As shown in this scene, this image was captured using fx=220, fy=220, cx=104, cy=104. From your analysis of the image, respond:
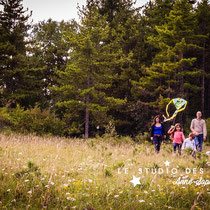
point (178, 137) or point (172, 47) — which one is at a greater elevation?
point (172, 47)

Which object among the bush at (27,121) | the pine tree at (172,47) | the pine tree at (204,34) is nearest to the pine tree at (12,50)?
the bush at (27,121)

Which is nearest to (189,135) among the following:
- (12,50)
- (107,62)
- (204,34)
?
(107,62)

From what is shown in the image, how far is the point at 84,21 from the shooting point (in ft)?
55.3

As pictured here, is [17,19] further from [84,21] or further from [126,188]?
[126,188]

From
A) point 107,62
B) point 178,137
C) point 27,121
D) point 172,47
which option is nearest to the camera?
point 178,137

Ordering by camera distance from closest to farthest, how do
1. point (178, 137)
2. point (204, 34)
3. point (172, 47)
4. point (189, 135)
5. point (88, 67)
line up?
point (189, 135), point (178, 137), point (88, 67), point (172, 47), point (204, 34)

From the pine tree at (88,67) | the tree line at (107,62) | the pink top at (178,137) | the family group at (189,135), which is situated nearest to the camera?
the family group at (189,135)

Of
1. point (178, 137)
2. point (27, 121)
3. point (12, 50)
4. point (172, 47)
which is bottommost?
point (27, 121)

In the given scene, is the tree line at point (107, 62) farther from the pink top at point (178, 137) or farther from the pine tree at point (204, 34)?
the pink top at point (178, 137)

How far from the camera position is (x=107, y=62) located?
17.5m

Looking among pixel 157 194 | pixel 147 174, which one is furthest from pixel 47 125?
pixel 157 194

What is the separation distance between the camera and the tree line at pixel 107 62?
17266 mm

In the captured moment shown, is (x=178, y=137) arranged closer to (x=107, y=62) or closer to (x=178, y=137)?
(x=178, y=137)

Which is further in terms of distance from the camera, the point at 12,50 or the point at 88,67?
the point at 12,50
